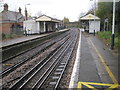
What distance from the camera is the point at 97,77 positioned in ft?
24.3

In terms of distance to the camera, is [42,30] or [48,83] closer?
[48,83]

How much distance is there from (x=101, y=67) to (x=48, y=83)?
339 centimetres

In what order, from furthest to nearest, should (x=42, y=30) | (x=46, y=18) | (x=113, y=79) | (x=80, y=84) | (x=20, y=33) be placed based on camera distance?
(x=42, y=30)
(x=46, y=18)
(x=20, y=33)
(x=113, y=79)
(x=80, y=84)

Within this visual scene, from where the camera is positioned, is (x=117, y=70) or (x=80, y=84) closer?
(x=80, y=84)

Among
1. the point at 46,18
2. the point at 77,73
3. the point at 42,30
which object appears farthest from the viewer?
the point at 42,30

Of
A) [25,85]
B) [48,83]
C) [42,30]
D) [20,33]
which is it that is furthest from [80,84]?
[42,30]

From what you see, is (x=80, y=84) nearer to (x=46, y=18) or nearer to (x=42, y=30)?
(x=46, y=18)

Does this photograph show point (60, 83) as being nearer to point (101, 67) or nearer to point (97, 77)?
point (97, 77)

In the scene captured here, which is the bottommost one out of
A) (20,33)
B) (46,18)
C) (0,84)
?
(0,84)

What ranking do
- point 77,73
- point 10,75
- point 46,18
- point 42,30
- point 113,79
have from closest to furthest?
point 113,79 → point 77,73 → point 10,75 → point 46,18 → point 42,30

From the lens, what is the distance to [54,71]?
934cm

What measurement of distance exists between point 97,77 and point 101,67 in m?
1.80

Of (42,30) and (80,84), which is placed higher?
(42,30)

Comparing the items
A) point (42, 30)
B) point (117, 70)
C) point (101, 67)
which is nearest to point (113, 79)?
point (117, 70)
